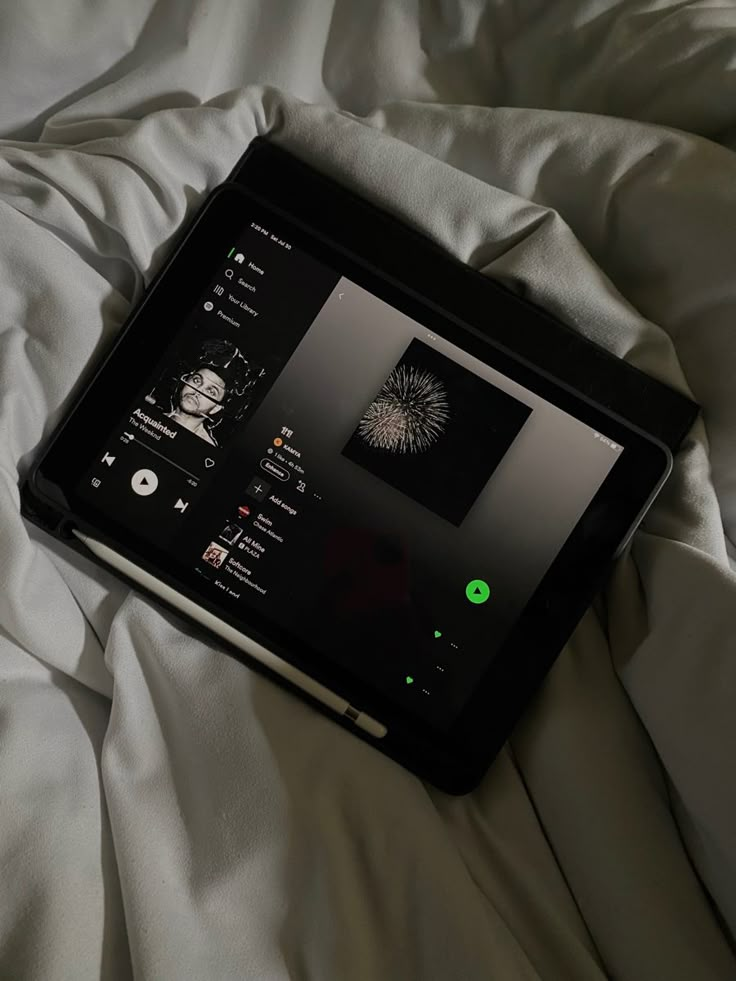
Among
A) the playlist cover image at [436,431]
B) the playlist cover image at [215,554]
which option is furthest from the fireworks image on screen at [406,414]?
the playlist cover image at [215,554]

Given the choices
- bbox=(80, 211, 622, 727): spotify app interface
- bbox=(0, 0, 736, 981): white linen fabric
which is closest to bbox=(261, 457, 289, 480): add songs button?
bbox=(80, 211, 622, 727): spotify app interface

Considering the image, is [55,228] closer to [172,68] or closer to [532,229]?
[172,68]

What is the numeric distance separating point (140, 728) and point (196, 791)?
0.05 metres

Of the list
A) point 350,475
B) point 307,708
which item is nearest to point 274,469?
point 350,475

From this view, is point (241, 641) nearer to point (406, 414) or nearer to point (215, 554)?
point (215, 554)

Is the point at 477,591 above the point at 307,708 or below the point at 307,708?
above

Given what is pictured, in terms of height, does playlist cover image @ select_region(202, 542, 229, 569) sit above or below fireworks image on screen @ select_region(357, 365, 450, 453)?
below

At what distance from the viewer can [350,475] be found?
1.86 ft

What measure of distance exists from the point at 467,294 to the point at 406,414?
0.30ft

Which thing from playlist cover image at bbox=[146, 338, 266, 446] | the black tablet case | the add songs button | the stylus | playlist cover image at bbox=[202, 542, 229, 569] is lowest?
the stylus

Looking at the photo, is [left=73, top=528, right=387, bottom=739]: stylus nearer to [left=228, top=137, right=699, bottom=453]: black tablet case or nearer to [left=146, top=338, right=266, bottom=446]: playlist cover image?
[left=146, top=338, right=266, bottom=446]: playlist cover image

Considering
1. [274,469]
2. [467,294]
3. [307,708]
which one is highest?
[467,294]

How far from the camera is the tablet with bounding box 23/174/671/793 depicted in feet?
1.84

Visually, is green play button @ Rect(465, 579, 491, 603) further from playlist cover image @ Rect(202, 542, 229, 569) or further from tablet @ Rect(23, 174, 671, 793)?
playlist cover image @ Rect(202, 542, 229, 569)
